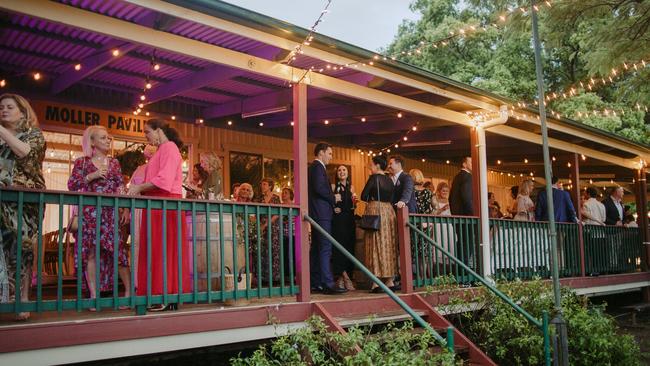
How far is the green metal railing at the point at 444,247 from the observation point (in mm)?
8820

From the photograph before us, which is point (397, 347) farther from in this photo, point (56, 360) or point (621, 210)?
point (621, 210)

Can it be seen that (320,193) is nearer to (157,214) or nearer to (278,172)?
(157,214)

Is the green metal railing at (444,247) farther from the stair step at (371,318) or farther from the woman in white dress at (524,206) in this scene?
the woman in white dress at (524,206)

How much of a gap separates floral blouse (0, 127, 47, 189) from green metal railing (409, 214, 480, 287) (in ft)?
15.4

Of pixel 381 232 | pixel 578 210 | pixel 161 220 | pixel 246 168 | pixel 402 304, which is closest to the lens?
pixel 161 220

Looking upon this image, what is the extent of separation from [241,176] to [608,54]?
6.81 m

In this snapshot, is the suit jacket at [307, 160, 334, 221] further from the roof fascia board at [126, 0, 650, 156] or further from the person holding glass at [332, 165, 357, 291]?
the roof fascia board at [126, 0, 650, 156]

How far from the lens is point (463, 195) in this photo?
10.5 m

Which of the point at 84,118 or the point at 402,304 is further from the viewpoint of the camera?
the point at 84,118

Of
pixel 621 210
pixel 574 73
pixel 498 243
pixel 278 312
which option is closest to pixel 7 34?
pixel 278 312

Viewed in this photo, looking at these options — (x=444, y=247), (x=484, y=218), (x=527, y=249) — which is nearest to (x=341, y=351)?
(x=444, y=247)

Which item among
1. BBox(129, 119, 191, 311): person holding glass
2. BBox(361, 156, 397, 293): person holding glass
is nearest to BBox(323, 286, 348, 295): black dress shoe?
BBox(361, 156, 397, 293): person holding glass

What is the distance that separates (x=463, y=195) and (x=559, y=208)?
112 inches

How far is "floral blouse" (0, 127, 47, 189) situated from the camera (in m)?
5.50
